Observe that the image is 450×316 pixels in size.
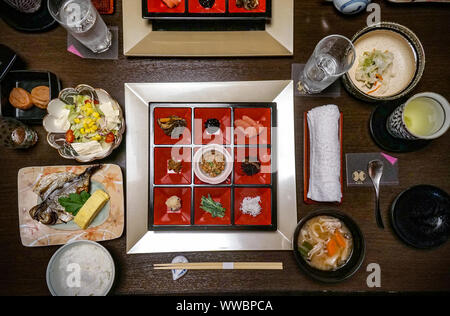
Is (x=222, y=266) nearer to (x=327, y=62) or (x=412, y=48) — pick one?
(x=327, y=62)

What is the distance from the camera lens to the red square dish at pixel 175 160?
5.63 ft

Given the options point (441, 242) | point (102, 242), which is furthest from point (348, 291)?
point (102, 242)

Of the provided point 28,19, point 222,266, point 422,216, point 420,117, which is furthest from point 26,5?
point 422,216

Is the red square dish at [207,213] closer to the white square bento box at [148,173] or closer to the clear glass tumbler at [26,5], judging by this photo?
the white square bento box at [148,173]

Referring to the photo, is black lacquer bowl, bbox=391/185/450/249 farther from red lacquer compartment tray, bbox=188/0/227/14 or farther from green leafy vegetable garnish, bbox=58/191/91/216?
green leafy vegetable garnish, bbox=58/191/91/216

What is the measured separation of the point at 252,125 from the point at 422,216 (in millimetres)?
1015

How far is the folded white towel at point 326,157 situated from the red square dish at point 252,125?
26 cm

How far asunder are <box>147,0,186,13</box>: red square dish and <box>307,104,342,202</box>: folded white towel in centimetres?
89

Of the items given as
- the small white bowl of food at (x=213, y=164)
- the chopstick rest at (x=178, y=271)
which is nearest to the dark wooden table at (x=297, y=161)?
the chopstick rest at (x=178, y=271)

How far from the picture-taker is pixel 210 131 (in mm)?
1707

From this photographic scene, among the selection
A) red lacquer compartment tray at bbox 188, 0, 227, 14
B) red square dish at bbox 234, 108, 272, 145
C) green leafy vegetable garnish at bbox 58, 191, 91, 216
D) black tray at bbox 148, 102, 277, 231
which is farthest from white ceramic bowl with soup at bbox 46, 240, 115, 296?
red lacquer compartment tray at bbox 188, 0, 227, 14

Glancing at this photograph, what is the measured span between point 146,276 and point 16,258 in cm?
71

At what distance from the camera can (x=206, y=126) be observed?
170 centimetres

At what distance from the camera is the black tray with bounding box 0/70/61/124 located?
1.56 meters
